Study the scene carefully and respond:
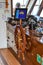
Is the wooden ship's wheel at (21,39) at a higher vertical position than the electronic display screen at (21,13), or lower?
lower

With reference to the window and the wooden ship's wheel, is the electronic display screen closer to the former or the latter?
the wooden ship's wheel

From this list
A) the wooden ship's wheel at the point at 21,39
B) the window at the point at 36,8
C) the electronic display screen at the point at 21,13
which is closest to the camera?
the wooden ship's wheel at the point at 21,39

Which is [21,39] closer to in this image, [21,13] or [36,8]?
[21,13]

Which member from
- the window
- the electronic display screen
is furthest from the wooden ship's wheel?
the window

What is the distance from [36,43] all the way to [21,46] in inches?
23.7

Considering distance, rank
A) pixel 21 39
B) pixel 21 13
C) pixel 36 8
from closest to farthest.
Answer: pixel 21 39 < pixel 21 13 < pixel 36 8

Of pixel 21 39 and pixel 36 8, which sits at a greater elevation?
pixel 36 8

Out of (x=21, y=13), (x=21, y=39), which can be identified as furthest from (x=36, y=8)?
(x=21, y=39)

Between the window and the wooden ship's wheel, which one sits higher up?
the window

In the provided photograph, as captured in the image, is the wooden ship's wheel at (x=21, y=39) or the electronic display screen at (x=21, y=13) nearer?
the wooden ship's wheel at (x=21, y=39)

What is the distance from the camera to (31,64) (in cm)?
351

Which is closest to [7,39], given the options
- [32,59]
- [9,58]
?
[9,58]

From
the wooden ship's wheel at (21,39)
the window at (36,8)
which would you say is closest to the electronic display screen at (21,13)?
the wooden ship's wheel at (21,39)

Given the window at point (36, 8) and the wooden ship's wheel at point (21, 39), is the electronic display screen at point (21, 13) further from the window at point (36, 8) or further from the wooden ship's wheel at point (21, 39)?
the window at point (36, 8)
